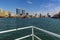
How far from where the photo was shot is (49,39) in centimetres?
1274

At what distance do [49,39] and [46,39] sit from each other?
0.34 meters

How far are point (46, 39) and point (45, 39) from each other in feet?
0.40

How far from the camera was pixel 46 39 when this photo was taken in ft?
41.4

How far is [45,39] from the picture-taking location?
12547 millimetres

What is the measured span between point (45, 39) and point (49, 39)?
464 mm

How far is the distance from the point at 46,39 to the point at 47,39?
104 millimetres

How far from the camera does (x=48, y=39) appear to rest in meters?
12.6

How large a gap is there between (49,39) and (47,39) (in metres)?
0.24

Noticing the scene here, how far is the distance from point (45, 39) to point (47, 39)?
8.8 inches
